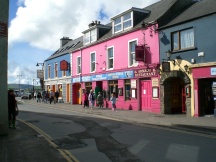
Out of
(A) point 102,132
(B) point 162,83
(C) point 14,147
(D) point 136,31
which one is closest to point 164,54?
(B) point 162,83

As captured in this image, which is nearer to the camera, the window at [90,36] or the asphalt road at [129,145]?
the asphalt road at [129,145]

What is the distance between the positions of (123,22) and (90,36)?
6.54 metres

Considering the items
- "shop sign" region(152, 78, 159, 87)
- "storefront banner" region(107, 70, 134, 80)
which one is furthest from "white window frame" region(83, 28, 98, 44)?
"shop sign" region(152, 78, 159, 87)

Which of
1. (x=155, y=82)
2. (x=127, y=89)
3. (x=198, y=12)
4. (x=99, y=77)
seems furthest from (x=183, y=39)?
(x=99, y=77)

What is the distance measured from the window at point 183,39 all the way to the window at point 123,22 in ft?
19.0

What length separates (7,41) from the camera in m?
11.9

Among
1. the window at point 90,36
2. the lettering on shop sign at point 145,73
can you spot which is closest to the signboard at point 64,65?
the window at point 90,36

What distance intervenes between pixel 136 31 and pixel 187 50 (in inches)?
226

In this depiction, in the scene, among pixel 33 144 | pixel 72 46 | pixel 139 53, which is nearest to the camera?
pixel 33 144

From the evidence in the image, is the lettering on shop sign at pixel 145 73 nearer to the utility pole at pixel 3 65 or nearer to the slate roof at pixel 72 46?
the utility pole at pixel 3 65

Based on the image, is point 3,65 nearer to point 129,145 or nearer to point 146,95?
point 129,145

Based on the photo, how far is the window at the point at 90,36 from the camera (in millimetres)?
29280

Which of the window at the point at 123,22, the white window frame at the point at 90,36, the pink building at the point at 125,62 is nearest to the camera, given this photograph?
the pink building at the point at 125,62

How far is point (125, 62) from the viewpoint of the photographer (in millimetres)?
23625
